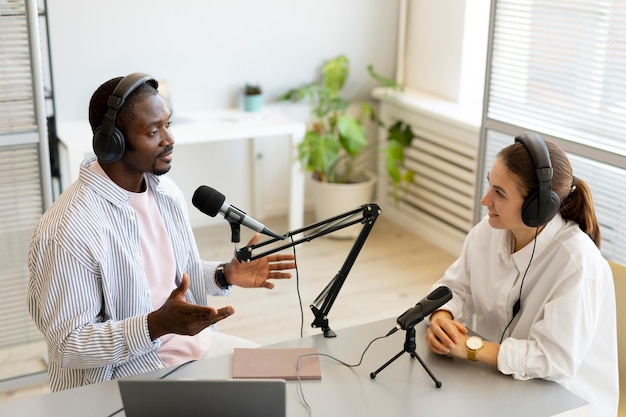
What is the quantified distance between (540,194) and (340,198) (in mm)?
2698

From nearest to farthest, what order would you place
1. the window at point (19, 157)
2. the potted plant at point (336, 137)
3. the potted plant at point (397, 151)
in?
the window at point (19, 157) < the potted plant at point (336, 137) < the potted plant at point (397, 151)

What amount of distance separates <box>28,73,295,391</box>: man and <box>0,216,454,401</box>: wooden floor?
40.5 inches

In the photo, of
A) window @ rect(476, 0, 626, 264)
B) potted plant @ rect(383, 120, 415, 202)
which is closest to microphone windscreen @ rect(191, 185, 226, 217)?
window @ rect(476, 0, 626, 264)

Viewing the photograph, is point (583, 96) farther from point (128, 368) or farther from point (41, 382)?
point (41, 382)

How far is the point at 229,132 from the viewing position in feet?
13.1

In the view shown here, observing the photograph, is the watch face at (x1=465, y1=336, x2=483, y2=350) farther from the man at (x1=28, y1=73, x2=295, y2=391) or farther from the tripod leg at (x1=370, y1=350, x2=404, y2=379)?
the man at (x1=28, y1=73, x2=295, y2=391)

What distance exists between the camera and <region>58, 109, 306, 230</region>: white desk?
3.60 meters

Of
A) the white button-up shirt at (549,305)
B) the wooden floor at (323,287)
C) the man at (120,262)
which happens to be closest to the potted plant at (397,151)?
the wooden floor at (323,287)

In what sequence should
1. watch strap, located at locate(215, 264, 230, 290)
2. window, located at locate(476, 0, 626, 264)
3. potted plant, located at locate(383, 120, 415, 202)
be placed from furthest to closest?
potted plant, located at locate(383, 120, 415, 202), window, located at locate(476, 0, 626, 264), watch strap, located at locate(215, 264, 230, 290)

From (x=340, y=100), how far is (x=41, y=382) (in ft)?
7.60

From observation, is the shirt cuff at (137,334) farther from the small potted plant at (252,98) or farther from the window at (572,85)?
the small potted plant at (252,98)

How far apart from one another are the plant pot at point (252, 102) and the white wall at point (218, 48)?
0.57 feet

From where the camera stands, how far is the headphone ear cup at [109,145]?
1875 millimetres

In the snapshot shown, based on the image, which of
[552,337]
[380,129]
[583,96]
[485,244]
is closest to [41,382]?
[485,244]
